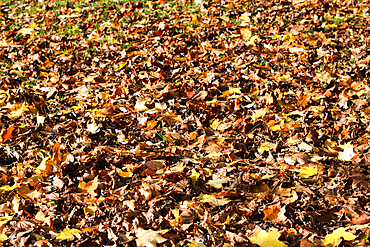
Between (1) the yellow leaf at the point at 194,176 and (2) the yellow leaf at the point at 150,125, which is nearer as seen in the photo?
(1) the yellow leaf at the point at 194,176

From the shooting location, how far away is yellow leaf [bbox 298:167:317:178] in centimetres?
254

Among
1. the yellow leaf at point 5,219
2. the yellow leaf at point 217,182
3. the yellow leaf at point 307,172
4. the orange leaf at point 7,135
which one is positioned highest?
the orange leaf at point 7,135

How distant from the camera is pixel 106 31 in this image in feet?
16.0

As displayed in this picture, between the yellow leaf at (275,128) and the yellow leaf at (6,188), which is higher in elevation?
the yellow leaf at (6,188)

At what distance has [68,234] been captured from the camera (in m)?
2.15

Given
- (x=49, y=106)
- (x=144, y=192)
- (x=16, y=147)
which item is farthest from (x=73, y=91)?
(x=144, y=192)

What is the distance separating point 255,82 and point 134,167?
5.78ft

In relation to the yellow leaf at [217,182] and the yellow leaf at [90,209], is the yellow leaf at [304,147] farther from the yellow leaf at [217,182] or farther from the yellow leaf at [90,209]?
the yellow leaf at [90,209]

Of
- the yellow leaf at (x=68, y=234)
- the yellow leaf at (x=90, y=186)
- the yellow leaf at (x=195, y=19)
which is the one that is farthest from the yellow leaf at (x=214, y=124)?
the yellow leaf at (x=195, y=19)

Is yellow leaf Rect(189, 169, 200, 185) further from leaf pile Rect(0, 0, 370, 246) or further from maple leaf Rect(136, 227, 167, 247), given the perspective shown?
maple leaf Rect(136, 227, 167, 247)

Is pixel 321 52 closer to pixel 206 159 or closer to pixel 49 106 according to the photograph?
pixel 206 159

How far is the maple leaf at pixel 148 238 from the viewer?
2031 millimetres

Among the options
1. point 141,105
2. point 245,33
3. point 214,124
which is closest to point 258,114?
point 214,124

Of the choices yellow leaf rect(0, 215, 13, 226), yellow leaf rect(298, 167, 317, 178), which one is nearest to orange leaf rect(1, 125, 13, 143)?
yellow leaf rect(0, 215, 13, 226)
